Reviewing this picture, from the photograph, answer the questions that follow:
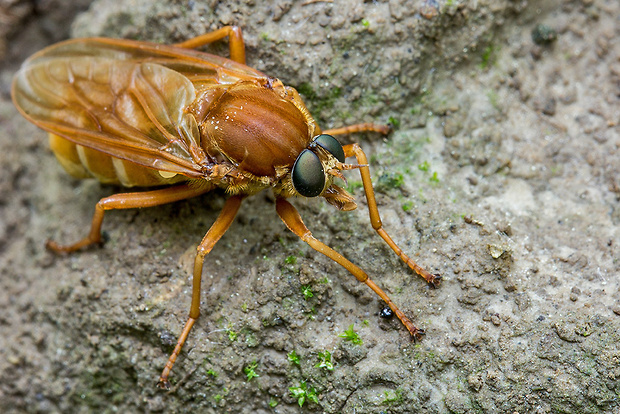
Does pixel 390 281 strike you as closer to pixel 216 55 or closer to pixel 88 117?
pixel 216 55

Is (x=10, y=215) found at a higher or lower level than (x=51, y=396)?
higher

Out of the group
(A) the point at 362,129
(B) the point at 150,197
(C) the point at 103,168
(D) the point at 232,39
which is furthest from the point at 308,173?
(C) the point at 103,168

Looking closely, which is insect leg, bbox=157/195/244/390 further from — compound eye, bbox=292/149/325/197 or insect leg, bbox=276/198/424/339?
compound eye, bbox=292/149/325/197

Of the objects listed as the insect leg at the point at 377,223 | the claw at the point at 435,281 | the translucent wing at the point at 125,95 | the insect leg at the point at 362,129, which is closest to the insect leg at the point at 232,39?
Answer: the translucent wing at the point at 125,95

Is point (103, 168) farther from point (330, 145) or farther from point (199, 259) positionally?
point (330, 145)

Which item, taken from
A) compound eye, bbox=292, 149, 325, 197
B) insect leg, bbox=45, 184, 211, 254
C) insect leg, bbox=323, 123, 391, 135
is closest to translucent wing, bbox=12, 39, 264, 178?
insect leg, bbox=45, 184, 211, 254

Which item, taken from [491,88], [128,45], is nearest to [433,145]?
[491,88]

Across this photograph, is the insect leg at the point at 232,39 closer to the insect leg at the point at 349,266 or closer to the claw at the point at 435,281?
the insect leg at the point at 349,266
